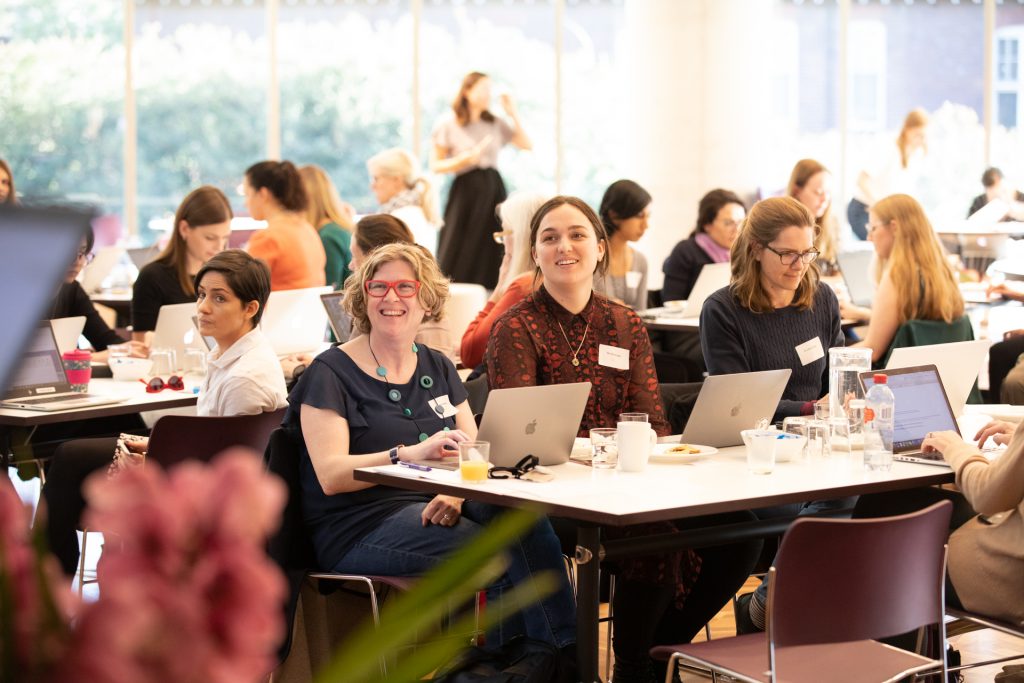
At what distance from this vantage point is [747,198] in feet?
36.6

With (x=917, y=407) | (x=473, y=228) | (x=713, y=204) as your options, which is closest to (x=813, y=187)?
(x=713, y=204)

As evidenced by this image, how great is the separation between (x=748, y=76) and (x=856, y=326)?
14.9 feet

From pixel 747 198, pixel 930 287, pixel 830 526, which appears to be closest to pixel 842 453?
pixel 830 526

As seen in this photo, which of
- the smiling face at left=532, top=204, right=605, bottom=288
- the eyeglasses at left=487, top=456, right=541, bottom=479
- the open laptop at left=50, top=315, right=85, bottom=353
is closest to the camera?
the eyeglasses at left=487, top=456, right=541, bottom=479

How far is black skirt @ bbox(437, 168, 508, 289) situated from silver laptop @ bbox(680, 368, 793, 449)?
267 inches

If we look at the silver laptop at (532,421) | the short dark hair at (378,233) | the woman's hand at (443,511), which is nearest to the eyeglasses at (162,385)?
the short dark hair at (378,233)

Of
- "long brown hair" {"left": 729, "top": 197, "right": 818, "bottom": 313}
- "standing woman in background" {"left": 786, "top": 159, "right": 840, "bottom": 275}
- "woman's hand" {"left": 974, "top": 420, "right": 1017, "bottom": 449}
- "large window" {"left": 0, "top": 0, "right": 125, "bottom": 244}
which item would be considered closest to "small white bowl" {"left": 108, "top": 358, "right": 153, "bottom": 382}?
"long brown hair" {"left": 729, "top": 197, "right": 818, "bottom": 313}

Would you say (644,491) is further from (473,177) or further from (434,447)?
Result: (473,177)

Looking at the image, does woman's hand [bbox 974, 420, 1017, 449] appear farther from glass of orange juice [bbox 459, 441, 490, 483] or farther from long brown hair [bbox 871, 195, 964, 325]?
long brown hair [bbox 871, 195, 964, 325]

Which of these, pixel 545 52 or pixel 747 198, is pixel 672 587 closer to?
pixel 747 198

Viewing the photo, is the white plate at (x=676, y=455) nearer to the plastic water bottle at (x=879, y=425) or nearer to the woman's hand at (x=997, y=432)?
the plastic water bottle at (x=879, y=425)

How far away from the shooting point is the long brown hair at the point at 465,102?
9961 mm

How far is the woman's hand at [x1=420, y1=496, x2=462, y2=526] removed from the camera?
3.35 m

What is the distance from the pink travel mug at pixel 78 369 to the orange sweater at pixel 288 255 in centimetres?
184
